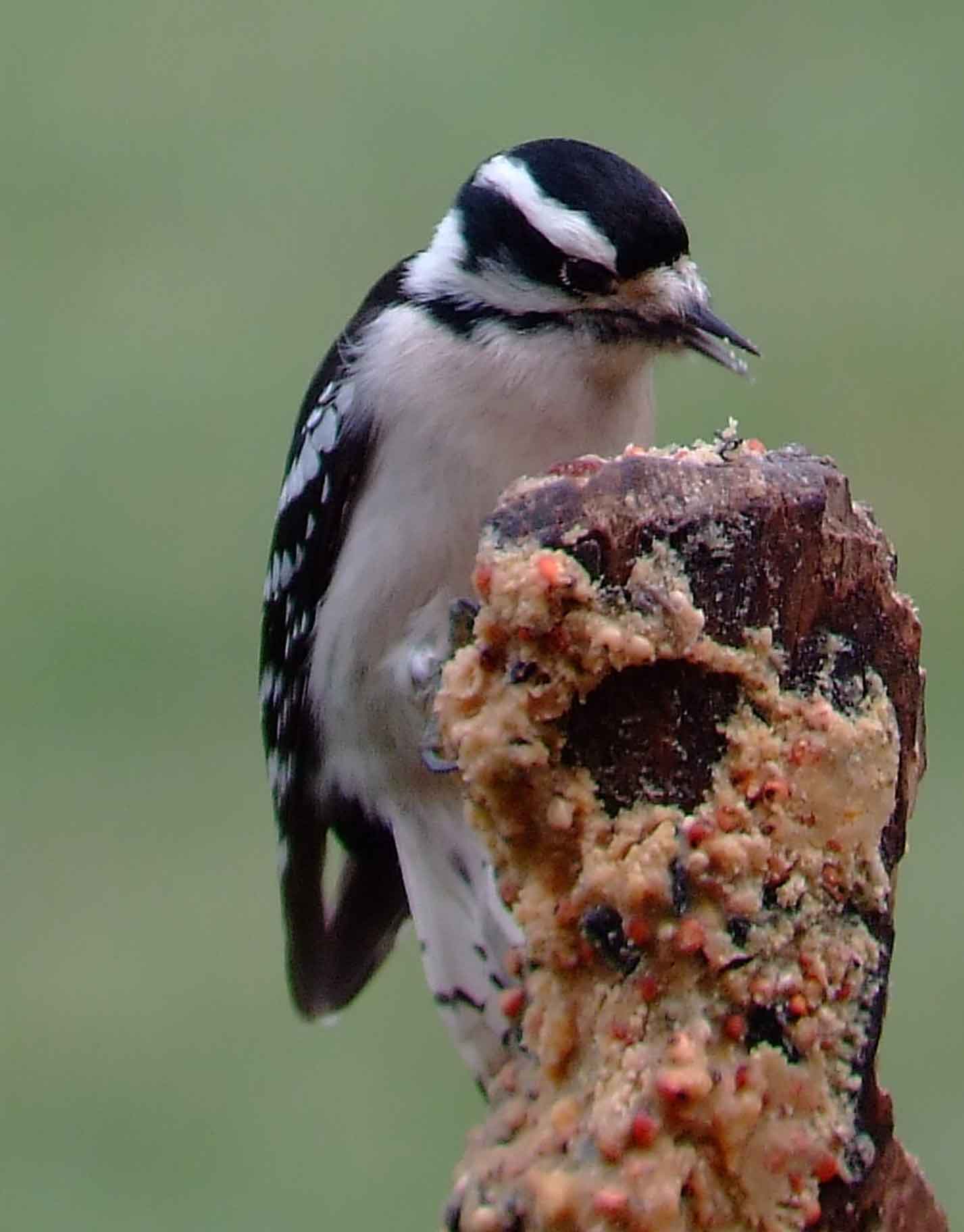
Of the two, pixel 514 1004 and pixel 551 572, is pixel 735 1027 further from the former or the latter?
pixel 551 572

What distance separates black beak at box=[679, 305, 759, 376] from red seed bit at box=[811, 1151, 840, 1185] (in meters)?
1.35

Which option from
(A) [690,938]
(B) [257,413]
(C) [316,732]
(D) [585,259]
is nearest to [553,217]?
(D) [585,259]

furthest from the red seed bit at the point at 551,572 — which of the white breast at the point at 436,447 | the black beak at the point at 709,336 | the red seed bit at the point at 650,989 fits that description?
the white breast at the point at 436,447

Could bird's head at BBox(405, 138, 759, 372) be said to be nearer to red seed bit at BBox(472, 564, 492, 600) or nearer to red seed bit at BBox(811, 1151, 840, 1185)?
red seed bit at BBox(472, 564, 492, 600)

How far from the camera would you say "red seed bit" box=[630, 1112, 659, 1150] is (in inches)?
95.0

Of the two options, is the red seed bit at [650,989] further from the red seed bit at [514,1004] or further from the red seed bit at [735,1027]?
the red seed bit at [514,1004]

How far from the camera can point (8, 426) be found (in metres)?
8.08

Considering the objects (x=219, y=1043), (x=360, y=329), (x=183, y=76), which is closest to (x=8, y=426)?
(x=183, y=76)

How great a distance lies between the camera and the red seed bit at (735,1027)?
2.45 metres

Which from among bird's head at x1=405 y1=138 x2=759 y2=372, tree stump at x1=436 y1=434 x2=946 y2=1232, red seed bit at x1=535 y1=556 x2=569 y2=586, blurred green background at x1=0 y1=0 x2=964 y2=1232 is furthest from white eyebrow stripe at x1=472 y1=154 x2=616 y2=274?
blurred green background at x1=0 y1=0 x2=964 y2=1232

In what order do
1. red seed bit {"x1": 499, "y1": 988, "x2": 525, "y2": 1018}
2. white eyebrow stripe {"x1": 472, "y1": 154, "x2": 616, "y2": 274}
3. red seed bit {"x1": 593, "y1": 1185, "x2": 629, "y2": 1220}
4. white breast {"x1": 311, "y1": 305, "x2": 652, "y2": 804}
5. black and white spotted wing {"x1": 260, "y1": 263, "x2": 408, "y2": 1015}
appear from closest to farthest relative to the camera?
red seed bit {"x1": 593, "y1": 1185, "x2": 629, "y2": 1220} < red seed bit {"x1": 499, "y1": 988, "x2": 525, "y2": 1018} < white eyebrow stripe {"x1": 472, "y1": 154, "x2": 616, "y2": 274} < white breast {"x1": 311, "y1": 305, "x2": 652, "y2": 804} < black and white spotted wing {"x1": 260, "y1": 263, "x2": 408, "y2": 1015}

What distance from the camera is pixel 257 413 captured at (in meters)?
8.02

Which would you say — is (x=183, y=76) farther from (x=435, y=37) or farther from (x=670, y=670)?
(x=670, y=670)

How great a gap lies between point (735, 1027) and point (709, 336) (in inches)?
55.4
